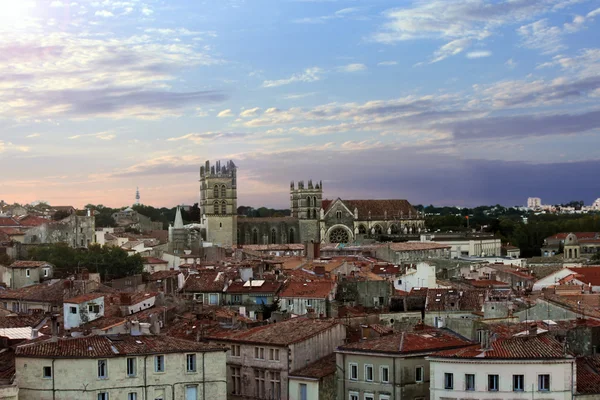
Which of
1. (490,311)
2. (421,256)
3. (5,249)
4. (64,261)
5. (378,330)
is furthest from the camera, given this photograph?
(421,256)

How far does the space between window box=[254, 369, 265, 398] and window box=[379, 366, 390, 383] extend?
16.4 feet

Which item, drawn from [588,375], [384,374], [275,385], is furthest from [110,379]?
[588,375]

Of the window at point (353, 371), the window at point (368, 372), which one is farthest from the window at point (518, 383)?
the window at point (353, 371)

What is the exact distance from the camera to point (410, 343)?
3744 centimetres

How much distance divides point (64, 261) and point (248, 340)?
4928cm

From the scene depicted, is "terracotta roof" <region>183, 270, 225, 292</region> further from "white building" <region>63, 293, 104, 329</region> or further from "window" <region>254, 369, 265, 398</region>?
"window" <region>254, 369, 265, 398</region>

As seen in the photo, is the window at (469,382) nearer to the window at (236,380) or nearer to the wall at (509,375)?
the wall at (509,375)

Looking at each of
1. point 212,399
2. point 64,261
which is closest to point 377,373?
point 212,399

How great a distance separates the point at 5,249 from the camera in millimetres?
94000

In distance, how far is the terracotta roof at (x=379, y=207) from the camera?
6855 inches

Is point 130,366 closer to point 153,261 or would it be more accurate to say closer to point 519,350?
point 519,350

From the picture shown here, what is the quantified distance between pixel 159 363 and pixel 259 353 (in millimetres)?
5628

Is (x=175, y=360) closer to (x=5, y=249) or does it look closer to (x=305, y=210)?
(x=5, y=249)

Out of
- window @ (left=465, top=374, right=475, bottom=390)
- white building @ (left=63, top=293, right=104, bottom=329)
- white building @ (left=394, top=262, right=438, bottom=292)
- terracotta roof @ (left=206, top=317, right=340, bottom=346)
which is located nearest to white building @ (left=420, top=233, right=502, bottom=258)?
white building @ (left=394, top=262, right=438, bottom=292)
